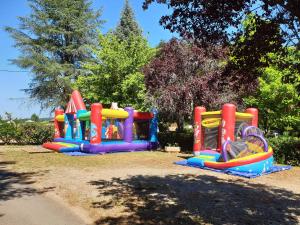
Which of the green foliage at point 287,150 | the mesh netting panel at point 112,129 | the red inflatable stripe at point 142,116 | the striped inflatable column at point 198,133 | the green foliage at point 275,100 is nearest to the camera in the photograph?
the green foliage at point 287,150

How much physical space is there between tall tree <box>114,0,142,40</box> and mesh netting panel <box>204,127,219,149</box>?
28682mm

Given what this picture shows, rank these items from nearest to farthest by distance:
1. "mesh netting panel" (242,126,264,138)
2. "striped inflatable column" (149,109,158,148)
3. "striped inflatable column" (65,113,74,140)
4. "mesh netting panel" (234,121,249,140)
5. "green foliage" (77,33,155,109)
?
"mesh netting panel" (242,126,264,138) < "mesh netting panel" (234,121,249,140) < "striped inflatable column" (149,109,158,148) < "striped inflatable column" (65,113,74,140) < "green foliage" (77,33,155,109)

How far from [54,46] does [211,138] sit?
23.0 m

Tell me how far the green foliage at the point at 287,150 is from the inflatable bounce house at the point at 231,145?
104 centimetres

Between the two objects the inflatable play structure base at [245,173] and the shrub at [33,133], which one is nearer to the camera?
the inflatable play structure base at [245,173]

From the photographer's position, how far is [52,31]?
111ft

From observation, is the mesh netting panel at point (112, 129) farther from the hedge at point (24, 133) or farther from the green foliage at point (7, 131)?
the green foliage at point (7, 131)

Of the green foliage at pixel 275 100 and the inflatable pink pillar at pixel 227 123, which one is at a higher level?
the green foliage at pixel 275 100

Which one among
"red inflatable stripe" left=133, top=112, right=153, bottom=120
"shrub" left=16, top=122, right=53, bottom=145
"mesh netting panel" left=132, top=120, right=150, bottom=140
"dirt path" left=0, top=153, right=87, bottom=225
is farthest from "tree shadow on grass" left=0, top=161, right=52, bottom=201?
"shrub" left=16, top=122, right=53, bottom=145

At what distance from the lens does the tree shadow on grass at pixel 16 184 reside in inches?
349

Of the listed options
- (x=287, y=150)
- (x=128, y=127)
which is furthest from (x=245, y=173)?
(x=128, y=127)

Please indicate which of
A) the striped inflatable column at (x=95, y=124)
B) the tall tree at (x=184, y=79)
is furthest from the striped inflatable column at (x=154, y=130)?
the striped inflatable column at (x=95, y=124)

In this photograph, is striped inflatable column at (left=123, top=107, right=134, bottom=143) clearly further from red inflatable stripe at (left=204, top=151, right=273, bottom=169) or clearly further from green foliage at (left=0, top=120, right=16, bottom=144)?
green foliage at (left=0, top=120, right=16, bottom=144)

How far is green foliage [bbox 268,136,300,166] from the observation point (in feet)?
51.3
